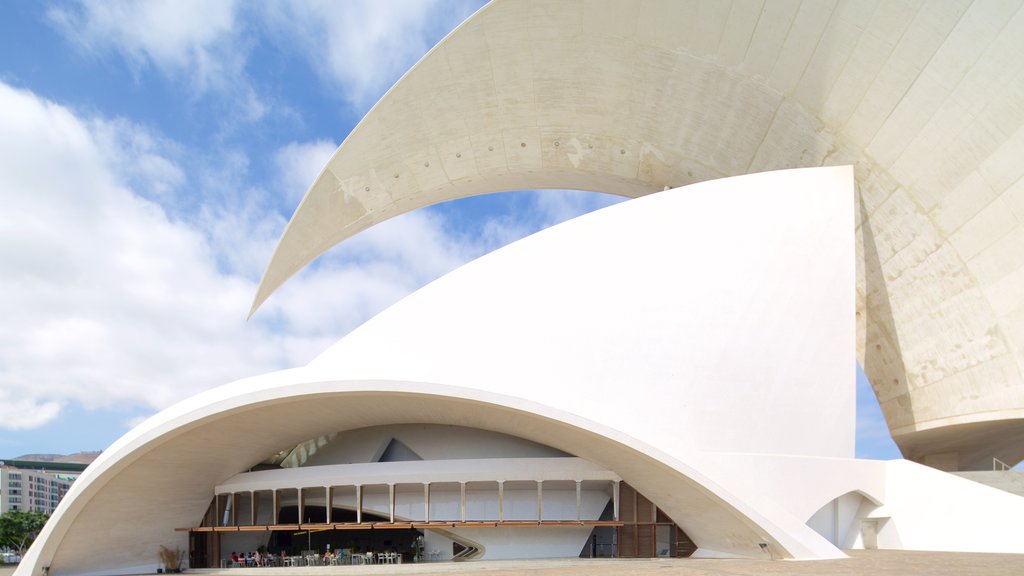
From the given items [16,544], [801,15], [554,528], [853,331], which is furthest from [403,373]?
[16,544]

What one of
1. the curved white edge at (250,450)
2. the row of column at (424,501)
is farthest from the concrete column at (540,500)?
the curved white edge at (250,450)

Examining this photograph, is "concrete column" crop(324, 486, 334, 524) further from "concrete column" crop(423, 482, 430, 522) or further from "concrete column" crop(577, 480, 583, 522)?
"concrete column" crop(577, 480, 583, 522)

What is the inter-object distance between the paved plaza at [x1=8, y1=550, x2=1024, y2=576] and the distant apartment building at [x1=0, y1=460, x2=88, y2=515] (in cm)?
7970

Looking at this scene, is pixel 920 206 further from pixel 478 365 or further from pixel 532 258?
pixel 478 365

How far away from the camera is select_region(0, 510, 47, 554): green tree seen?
137 feet

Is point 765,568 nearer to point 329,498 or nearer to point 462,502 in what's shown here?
point 462,502

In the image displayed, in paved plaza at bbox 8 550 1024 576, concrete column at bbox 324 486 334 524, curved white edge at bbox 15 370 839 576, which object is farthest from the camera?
concrete column at bbox 324 486 334 524

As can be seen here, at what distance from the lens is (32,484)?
274ft

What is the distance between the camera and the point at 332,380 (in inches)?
512

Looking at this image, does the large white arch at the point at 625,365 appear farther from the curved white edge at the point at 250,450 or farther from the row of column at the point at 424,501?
the row of column at the point at 424,501

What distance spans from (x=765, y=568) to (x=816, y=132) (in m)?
12.0

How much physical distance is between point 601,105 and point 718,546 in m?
12.7

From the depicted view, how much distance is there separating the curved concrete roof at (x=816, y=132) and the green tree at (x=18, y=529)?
3290cm

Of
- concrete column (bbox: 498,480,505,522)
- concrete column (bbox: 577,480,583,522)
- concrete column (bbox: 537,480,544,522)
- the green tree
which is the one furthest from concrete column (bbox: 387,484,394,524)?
the green tree
